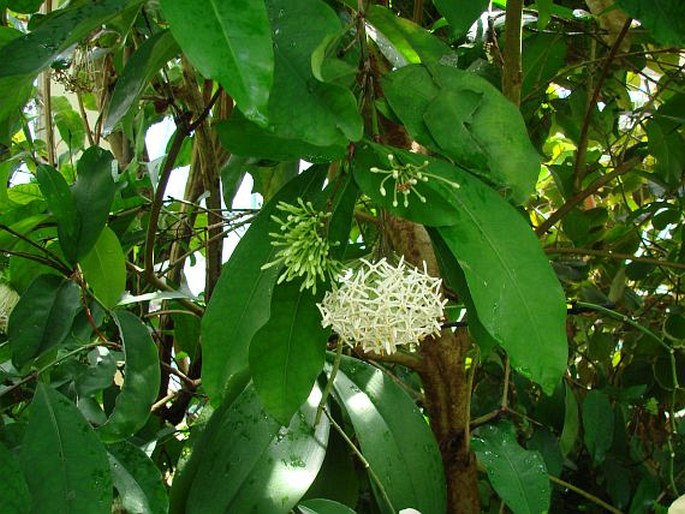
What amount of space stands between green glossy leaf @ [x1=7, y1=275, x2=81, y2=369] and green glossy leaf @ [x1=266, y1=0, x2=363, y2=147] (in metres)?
0.37

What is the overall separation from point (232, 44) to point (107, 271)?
18.7 inches

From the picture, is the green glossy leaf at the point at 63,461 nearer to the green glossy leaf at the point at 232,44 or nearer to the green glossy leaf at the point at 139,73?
the green glossy leaf at the point at 139,73

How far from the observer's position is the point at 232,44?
35 cm

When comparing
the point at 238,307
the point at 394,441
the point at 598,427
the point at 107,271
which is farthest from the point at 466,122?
the point at 598,427

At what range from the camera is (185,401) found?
1.02 meters

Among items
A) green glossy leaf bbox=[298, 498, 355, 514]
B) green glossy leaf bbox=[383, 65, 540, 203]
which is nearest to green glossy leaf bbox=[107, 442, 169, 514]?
green glossy leaf bbox=[298, 498, 355, 514]

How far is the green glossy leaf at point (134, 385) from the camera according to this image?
25.5 inches

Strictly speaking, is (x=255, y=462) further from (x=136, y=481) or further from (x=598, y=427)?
(x=598, y=427)

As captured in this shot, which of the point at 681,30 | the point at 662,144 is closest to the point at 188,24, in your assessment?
the point at 681,30

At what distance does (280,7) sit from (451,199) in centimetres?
15

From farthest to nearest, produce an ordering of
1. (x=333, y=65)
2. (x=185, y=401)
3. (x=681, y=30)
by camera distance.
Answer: (x=185, y=401), (x=681, y=30), (x=333, y=65)

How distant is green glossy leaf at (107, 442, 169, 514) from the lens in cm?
64

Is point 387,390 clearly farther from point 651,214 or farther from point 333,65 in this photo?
point 651,214

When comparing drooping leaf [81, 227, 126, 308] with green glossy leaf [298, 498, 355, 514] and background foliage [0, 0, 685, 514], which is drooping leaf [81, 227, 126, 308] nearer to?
background foliage [0, 0, 685, 514]
